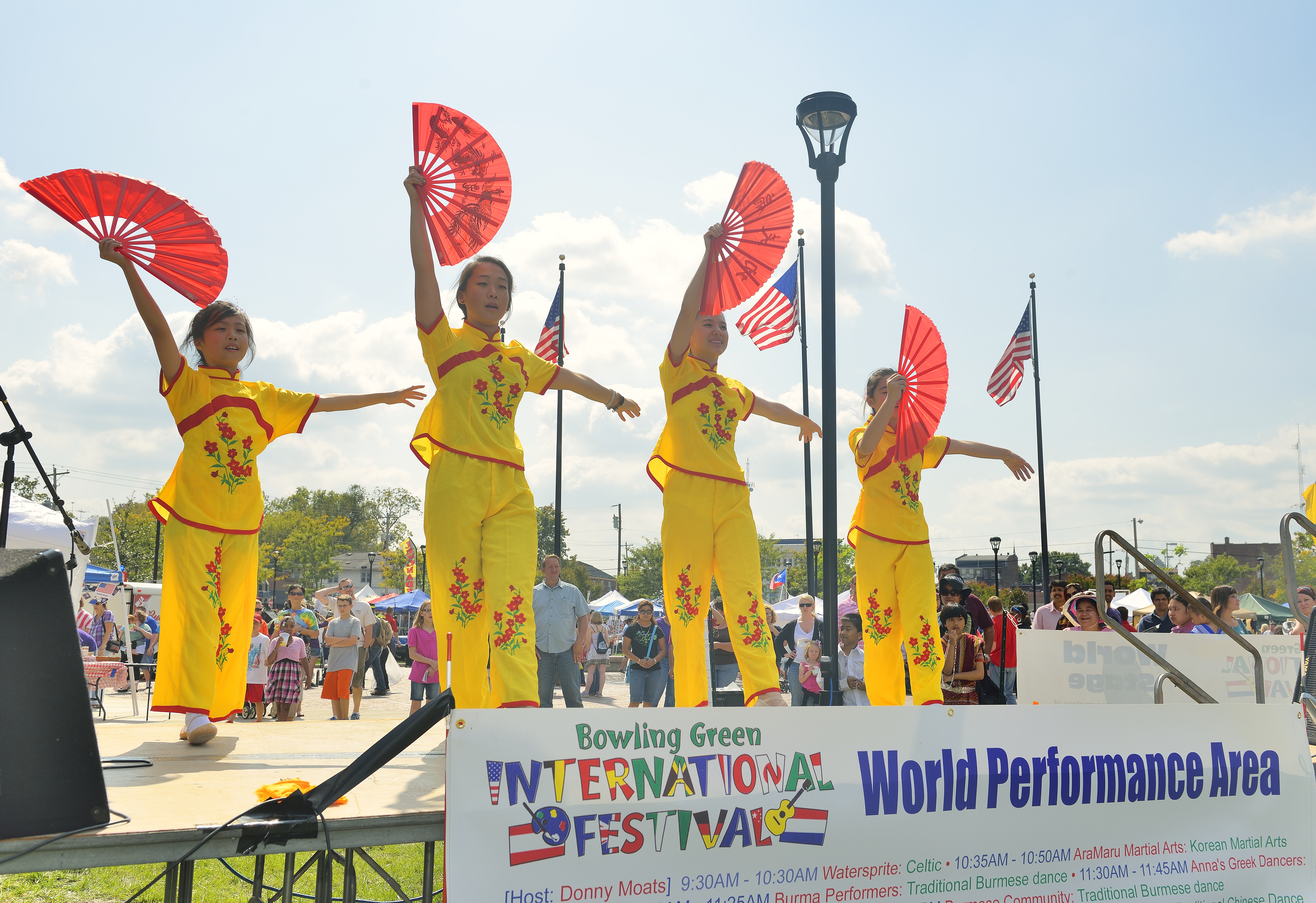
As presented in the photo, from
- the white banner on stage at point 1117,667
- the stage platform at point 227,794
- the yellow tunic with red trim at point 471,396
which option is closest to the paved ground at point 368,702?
the white banner on stage at point 1117,667

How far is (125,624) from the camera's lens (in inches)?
480

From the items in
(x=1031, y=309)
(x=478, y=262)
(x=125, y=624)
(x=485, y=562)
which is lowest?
(x=125, y=624)

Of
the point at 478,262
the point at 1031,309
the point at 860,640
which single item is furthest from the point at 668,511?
the point at 1031,309

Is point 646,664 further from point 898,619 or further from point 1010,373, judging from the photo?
point 1010,373

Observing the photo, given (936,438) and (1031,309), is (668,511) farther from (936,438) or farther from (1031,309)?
(1031,309)

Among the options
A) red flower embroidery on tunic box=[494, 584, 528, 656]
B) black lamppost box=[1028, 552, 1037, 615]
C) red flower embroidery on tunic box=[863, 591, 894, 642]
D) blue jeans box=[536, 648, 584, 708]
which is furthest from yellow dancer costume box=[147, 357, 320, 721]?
black lamppost box=[1028, 552, 1037, 615]

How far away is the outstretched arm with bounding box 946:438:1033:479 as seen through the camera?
5.31 m

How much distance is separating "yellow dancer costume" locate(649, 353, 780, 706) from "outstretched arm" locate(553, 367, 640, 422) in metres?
0.33

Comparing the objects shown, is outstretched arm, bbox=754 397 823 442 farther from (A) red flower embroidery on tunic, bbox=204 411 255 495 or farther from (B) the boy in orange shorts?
(B) the boy in orange shorts

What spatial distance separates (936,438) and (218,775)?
160 inches

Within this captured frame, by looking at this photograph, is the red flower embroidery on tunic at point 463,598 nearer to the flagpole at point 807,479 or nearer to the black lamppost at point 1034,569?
the flagpole at point 807,479

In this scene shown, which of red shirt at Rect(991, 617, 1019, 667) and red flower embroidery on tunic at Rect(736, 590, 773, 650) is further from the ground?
red flower embroidery on tunic at Rect(736, 590, 773, 650)

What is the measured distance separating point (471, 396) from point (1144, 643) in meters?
3.36

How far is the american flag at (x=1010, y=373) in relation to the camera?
599 inches
